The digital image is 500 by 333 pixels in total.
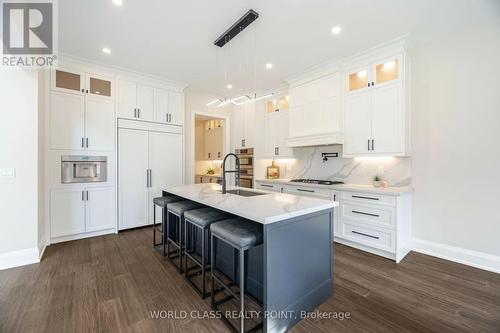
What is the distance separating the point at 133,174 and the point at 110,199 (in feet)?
1.86

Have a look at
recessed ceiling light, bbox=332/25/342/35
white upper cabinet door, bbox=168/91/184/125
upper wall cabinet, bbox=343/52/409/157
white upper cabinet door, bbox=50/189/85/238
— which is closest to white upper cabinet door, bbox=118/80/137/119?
white upper cabinet door, bbox=168/91/184/125

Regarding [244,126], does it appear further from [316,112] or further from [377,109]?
[377,109]

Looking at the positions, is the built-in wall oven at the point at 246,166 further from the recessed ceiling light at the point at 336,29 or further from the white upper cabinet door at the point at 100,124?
the recessed ceiling light at the point at 336,29

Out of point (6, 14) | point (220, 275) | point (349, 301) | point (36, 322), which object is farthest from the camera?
point (220, 275)

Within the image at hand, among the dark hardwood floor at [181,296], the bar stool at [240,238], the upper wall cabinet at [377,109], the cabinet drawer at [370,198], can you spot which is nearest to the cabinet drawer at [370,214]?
the cabinet drawer at [370,198]

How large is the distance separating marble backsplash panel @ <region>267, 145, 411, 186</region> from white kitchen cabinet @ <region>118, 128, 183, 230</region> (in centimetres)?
250

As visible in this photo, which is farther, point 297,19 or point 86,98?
point 86,98

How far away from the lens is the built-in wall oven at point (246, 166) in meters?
5.26

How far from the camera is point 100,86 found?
12.1 feet

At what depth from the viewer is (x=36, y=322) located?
1710 millimetres

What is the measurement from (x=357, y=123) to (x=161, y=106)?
3673 millimetres

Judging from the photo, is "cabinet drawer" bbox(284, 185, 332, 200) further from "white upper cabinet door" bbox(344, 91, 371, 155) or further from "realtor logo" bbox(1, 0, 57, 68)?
"realtor logo" bbox(1, 0, 57, 68)

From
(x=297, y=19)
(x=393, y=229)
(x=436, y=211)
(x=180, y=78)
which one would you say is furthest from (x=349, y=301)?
(x=180, y=78)

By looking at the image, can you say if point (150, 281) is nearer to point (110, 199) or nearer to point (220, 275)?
point (220, 275)
